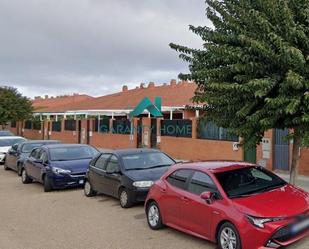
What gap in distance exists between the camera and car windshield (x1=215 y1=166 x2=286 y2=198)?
7.60 meters

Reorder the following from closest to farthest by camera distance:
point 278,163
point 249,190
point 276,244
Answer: point 276,244
point 249,190
point 278,163

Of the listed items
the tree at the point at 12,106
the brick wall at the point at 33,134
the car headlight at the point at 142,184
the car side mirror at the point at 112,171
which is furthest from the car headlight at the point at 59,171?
the brick wall at the point at 33,134

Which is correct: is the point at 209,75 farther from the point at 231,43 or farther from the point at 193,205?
the point at 193,205

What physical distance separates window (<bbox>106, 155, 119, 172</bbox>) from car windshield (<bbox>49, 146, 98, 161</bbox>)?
11.4 ft

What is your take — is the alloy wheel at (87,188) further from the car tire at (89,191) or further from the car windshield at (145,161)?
the car windshield at (145,161)

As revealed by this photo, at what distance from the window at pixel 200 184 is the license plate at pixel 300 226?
1.46 m

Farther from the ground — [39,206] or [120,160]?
[120,160]

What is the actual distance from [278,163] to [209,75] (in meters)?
8.88

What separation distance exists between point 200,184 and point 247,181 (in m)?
0.83

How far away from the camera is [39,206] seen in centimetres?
1238

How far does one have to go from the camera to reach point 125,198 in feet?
36.8

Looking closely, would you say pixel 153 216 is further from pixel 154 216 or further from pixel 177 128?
pixel 177 128

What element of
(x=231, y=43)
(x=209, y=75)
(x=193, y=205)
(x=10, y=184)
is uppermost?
(x=231, y=43)

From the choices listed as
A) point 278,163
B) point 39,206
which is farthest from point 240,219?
point 278,163
